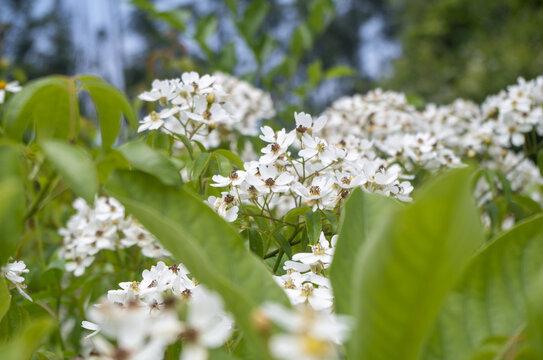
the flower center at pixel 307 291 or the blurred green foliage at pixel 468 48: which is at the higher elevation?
the blurred green foliage at pixel 468 48

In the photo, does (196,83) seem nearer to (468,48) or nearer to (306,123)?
(306,123)

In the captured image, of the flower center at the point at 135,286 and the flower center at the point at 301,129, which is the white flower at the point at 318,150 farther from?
the flower center at the point at 135,286

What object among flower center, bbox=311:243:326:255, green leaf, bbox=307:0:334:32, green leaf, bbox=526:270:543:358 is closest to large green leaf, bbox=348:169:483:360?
green leaf, bbox=526:270:543:358

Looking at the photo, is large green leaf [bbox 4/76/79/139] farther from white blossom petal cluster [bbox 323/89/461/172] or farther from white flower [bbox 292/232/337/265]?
white blossom petal cluster [bbox 323/89/461/172]

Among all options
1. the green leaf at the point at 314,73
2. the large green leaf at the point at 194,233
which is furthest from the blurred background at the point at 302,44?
the large green leaf at the point at 194,233

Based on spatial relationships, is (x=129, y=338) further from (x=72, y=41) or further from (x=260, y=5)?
(x=72, y=41)

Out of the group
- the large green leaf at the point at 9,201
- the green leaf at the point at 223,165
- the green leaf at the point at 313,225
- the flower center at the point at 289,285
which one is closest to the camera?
the large green leaf at the point at 9,201
